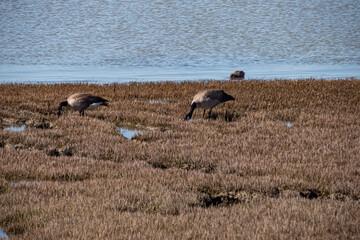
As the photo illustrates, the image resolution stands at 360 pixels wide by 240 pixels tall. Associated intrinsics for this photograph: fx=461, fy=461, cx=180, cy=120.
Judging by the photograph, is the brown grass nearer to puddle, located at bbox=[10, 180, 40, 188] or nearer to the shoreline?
puddle, located at bbox=[10, 180, 40, 188]

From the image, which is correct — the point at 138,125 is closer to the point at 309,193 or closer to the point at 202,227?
the point at 309,193

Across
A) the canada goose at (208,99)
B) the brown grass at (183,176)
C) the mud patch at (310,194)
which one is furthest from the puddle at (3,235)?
the canada goose at (208,99)

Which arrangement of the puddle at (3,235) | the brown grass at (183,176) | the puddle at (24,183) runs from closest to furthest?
the puddle at (3,235), the brown grass at (183,176), the puddle at (24,183)

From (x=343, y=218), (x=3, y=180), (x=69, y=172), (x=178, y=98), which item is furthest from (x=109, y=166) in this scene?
(x=178, y=98)

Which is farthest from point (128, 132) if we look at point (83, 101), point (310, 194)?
point (310, 194)

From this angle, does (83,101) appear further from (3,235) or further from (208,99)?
(3,235)

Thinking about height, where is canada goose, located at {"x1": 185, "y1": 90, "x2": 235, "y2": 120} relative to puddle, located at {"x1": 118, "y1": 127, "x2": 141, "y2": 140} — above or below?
above

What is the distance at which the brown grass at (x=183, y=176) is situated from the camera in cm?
620

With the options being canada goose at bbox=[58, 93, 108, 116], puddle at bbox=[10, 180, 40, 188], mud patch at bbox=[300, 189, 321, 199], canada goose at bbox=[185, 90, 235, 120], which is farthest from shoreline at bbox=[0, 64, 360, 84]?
puddle at bbox=[10, 180, 40, 188]

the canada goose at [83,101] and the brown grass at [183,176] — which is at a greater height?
the canada goose at [83,101]

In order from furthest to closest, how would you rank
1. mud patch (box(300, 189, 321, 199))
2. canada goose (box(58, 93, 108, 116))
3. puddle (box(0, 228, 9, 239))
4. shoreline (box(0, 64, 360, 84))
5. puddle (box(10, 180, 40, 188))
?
shoreline (box(0, 64, 360, 84)) → canada goose (box(58, 93, 108, 116)) → puddle (box(10, 180, 40, 188)) → mud patch (box(300, 189, 321, 199)) → puddle (box(0, 228, 9, 239))

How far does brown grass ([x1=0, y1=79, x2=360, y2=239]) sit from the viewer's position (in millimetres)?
6195

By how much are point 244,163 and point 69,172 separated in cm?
348

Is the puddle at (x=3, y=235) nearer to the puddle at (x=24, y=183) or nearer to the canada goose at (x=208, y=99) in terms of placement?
the puddle at (x=24, y=183)
